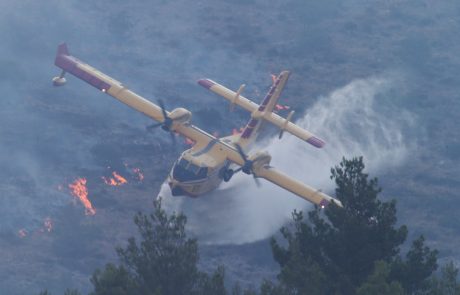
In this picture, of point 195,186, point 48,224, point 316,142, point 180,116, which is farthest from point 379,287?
point 48,224

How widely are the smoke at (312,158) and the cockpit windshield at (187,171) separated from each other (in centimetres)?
824

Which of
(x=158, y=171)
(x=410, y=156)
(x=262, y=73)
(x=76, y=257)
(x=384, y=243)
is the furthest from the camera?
(x=262, y=73)

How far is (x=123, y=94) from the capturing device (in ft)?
227

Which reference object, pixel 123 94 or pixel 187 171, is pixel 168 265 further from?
pixel 123 94

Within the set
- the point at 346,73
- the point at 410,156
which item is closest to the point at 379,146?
the point at 410,156

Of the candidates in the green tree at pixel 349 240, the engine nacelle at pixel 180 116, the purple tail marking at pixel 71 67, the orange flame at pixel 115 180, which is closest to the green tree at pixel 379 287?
the green tree at pixel 349 240

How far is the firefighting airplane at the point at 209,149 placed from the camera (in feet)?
210

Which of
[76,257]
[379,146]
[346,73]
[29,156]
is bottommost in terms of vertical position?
[76,257]

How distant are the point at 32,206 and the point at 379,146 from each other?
34.7 meters

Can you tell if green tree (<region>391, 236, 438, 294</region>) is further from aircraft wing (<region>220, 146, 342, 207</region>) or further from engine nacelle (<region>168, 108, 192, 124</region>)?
engine nacelle (<region>168, 108, 192, 124</region>)

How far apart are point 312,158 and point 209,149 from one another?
718 inches

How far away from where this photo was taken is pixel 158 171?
262 ft

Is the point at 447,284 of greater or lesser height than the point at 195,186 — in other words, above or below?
below

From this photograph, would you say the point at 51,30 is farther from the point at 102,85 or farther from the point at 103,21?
the point at 102,85
